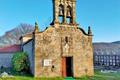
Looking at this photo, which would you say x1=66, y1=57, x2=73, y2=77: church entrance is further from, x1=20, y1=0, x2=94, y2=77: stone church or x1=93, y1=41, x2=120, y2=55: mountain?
x1=93, y1=41, x2=120, y2=55: mountain

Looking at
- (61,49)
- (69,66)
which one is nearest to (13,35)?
(69,66)

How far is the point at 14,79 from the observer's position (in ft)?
75.1

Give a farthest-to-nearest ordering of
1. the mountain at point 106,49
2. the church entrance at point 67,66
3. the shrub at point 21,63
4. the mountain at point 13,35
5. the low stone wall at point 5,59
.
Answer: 1. the mountain at point 13,35
2. the mountain at point 106,49
3. the low stone wall at point 5,59
4. the shrub at point 21,63
5. the church entrance at point 67,66

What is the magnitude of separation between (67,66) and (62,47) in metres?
1.91

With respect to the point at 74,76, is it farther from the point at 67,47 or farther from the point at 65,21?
the point at 65,21

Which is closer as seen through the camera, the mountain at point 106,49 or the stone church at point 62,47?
the stone church at point 62,47

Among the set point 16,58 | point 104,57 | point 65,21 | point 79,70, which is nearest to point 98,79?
point 79,70

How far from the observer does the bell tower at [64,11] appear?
26.5m

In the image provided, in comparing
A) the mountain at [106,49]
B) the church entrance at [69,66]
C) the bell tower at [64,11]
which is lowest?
the church entrance at [69,66]

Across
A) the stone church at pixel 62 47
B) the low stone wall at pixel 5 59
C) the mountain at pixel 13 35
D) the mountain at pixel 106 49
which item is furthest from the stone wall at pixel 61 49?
the mountain at pixel 13 35

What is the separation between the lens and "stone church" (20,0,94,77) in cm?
2534

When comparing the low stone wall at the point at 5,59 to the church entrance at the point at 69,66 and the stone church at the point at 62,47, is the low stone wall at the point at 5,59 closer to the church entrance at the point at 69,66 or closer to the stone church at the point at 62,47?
the stone church at the point at 62,47

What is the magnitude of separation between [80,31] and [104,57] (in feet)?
43.9

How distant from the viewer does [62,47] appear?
26094mm
